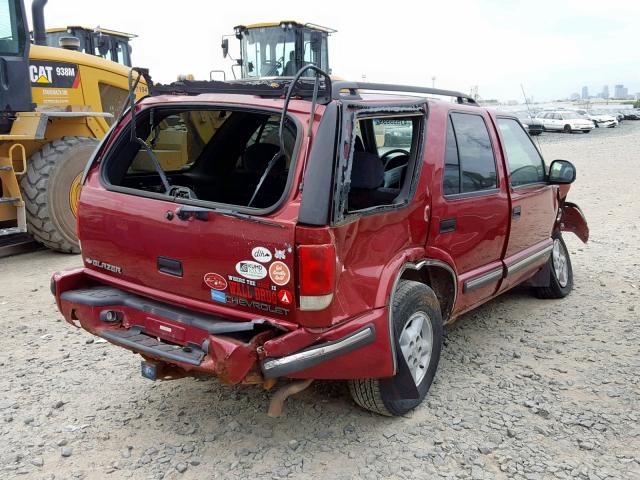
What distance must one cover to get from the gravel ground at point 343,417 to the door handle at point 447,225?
101cm

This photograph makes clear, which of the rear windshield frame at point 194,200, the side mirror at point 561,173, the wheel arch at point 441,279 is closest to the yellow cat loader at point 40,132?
the rear windshield frame at point 194,200

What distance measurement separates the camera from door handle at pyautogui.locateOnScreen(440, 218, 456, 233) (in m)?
3.83

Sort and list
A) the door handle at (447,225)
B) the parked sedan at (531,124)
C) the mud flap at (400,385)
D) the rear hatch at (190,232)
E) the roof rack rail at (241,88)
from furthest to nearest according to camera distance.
→ the parked sedan at (531,124)
the door handle at (447,225)
the mud flap at (400,385)
the roof rack rail at (241,88)
the rear hatch at (190,232)

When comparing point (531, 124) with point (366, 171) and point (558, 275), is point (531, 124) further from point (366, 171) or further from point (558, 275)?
point (366, 171)

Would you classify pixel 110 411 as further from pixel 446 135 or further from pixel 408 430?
pixel 446 135

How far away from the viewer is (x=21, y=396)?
384cm

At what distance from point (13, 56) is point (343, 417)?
5860mm

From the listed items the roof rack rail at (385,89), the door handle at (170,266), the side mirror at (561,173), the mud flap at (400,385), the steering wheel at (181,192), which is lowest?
the mud flap at (400,385)

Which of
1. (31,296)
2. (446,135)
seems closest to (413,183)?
(446,135)

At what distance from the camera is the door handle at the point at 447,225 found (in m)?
3.83

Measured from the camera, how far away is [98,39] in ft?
41.1

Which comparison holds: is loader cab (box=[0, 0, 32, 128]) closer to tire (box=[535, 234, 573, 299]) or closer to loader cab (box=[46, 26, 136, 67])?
loader cab (box=[46, 26, 136, 67])

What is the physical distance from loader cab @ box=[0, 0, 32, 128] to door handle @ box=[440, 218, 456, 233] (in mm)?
5504

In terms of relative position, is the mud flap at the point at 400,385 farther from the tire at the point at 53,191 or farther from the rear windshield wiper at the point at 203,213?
the tire at the point at 53,191
